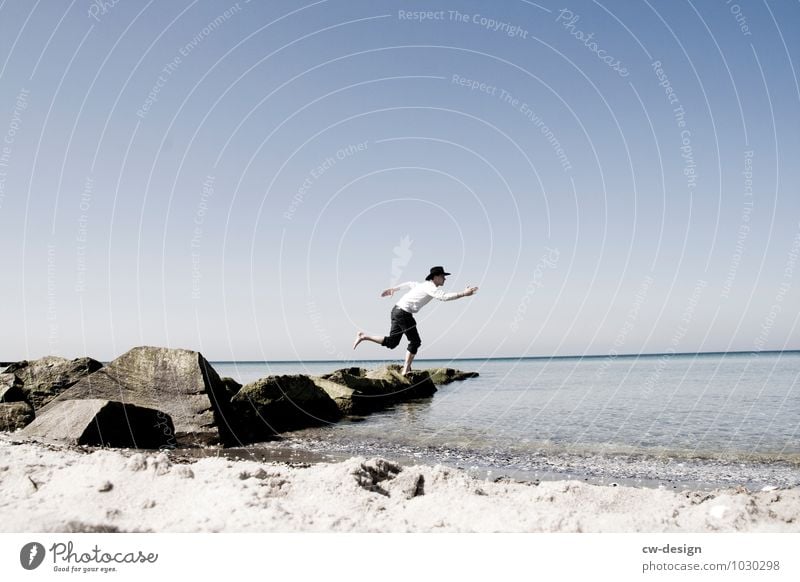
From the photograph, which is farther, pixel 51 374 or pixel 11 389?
pixel 51 374

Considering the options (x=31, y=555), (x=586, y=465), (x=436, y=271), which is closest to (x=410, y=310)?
(x=436, y=271)

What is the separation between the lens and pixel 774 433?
39.2ft

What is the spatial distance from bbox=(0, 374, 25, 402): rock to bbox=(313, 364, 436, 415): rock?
8.90m

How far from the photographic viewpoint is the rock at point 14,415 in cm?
1120

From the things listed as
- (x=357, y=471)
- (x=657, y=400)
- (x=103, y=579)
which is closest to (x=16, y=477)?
(x=103, y=579)

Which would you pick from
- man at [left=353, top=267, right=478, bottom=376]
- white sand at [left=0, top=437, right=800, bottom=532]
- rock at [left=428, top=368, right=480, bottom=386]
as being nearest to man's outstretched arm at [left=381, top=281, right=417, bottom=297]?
man at [left=353, top=267, right=478, bottom=376]

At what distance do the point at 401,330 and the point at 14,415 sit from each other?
8786 mm

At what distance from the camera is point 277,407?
14844 mm

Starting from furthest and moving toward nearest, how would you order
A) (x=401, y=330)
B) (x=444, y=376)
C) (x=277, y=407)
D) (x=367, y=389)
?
(x=444, y=376) < (x=367, y=389) < (x=277, y=407) < (x=401, y=330)

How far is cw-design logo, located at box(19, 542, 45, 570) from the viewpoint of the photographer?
4.62 meters

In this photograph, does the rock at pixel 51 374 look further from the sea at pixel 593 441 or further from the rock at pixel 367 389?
the rock at pixel 367 389

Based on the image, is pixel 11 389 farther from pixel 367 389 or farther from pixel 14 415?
pixel 367 389

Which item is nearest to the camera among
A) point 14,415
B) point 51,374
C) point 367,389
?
point 14,415

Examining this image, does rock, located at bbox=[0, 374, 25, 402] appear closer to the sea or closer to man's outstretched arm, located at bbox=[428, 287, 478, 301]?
the sea
